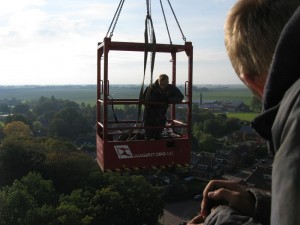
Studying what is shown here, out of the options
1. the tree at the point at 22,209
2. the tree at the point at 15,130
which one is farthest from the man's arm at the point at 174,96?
the tree at the point at 15,130

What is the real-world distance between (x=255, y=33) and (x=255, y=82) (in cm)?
15

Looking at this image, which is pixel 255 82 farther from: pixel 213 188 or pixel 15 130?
pixel 15 130

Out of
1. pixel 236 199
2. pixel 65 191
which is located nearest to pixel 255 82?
pixel 236 199

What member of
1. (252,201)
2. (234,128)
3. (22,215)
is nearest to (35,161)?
Result: (22,215)

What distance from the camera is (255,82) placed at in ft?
3.31

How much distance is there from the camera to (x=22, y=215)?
65.2ft

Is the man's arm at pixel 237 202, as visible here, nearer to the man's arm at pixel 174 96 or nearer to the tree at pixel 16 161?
the man's arm at pixel 174 96

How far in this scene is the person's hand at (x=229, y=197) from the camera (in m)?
0.98

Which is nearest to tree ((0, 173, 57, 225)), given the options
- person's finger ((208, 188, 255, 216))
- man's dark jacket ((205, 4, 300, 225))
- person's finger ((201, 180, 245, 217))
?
person's finger ((201, 180, 245, 217))

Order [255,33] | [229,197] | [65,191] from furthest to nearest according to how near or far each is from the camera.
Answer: [65,191] < [229,197] < [255,33]

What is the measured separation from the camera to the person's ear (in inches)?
38.8

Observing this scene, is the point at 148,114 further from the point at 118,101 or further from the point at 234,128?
the point at 234,128

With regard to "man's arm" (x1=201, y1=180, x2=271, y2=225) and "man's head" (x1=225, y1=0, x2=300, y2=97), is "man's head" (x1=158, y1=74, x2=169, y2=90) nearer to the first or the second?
"man's arm" (x1=201, y1=180, x2=271, y2=225)

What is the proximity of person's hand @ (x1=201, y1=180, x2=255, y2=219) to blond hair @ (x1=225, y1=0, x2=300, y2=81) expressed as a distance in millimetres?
315
